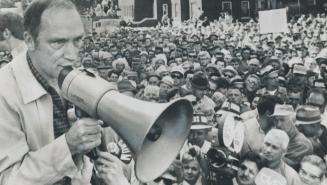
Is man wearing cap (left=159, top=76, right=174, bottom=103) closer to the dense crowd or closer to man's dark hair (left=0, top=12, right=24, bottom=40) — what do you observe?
the dense crowd

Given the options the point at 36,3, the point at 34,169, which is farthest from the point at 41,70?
the point at 34,169

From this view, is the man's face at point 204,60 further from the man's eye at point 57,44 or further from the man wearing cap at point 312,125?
the man's eye at point 57,44

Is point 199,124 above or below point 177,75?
below

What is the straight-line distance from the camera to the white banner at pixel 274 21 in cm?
1365

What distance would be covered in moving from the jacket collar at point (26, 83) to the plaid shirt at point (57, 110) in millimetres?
18

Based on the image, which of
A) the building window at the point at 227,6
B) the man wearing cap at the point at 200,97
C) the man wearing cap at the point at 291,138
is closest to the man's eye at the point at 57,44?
the man wearing cap at the point at 291,138

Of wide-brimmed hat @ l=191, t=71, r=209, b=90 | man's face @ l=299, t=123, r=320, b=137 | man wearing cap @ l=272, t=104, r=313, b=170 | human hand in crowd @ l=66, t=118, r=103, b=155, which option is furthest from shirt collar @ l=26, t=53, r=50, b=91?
wide-brimmed hat @ l=191, t=71, r=209, b=90

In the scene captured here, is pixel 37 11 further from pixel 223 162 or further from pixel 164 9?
pixel 164 9

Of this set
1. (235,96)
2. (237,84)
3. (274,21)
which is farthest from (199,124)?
(274,21)

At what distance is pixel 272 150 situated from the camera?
18.9 feet

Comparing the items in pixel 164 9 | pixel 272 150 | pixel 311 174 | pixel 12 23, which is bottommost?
pixel 311 174

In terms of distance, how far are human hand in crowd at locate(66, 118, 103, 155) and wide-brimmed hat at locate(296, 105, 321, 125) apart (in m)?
6.06

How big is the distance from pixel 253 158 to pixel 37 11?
155 inches

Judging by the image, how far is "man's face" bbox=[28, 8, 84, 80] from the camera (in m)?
1.92
